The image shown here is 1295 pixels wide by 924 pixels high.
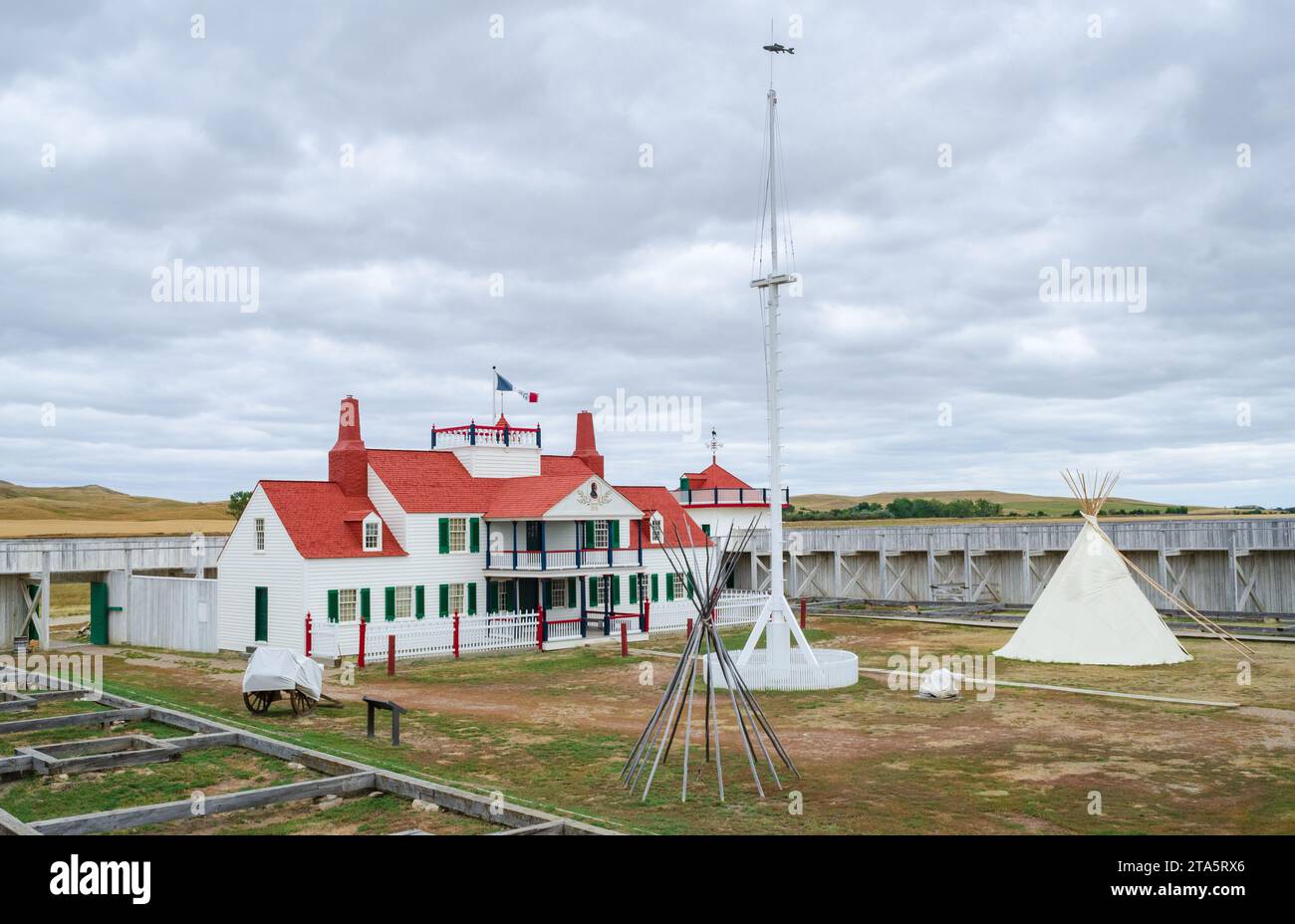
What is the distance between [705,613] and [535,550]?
883 inches

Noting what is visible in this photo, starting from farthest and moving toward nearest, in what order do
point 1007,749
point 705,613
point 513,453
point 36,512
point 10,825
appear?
point 36,512 < point 513,453 < point 1007,749 < point 705,613 < point 10,825

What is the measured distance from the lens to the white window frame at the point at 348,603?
103 feet

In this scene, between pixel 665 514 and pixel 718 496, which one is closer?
pixel 665 514

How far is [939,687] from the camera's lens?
21219mm

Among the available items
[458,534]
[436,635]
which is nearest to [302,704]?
[436,635]

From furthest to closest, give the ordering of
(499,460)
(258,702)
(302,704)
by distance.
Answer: (499,460)
(302,704)
(258,702)

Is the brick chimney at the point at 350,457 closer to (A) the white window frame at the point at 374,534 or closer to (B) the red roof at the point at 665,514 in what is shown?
(A) the white window frame at the point at 374,534

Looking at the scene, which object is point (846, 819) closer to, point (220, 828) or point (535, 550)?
point (220, 828)

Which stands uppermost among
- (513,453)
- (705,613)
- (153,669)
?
(513,453)

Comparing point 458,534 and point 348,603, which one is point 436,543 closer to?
point 458,534

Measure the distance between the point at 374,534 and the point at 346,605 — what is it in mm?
2475

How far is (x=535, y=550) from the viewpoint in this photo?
35938mm

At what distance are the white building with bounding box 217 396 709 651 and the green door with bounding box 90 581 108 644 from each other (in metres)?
5.52
